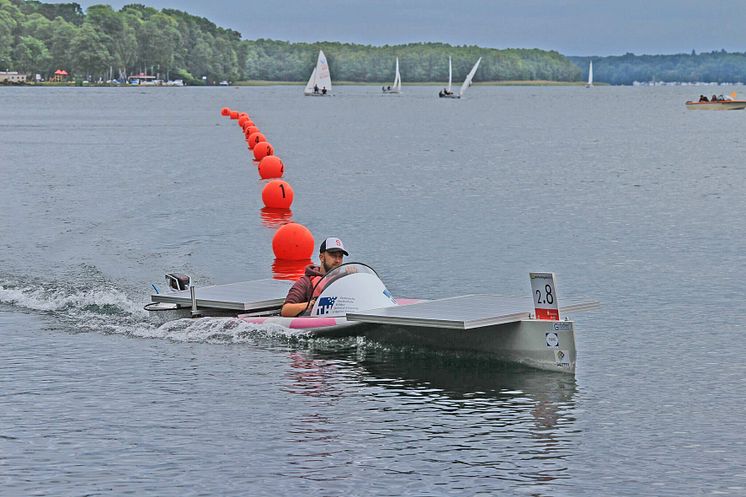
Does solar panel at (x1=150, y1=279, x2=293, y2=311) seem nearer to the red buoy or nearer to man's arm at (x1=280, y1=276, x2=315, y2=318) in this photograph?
man's arm at (x1=280, y1=276, x2=315, y2=318)

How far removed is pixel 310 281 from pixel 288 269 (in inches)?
382

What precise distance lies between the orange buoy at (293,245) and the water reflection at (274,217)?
928 centimetres

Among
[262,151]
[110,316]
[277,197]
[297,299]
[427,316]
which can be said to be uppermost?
[427,316]

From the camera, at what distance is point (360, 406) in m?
19.1

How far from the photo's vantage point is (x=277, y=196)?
48.4 m

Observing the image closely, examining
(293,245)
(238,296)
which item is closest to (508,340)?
(238,296)

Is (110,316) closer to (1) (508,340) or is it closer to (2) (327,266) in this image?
(2) (327,266)

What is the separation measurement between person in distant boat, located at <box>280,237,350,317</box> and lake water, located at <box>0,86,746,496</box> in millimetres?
610

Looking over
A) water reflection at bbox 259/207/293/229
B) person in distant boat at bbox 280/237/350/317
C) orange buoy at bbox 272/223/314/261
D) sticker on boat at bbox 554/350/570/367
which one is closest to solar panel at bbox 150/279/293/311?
person in distant boat at bbox 280/237/350/317

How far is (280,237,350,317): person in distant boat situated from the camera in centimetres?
2320

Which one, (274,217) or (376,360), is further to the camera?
(274,217)

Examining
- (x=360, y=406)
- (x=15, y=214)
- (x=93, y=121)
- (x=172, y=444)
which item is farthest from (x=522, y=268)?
(x=93, y=121)

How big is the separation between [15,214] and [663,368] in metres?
30.5

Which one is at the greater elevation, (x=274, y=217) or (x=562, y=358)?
(x=562, y=358)
